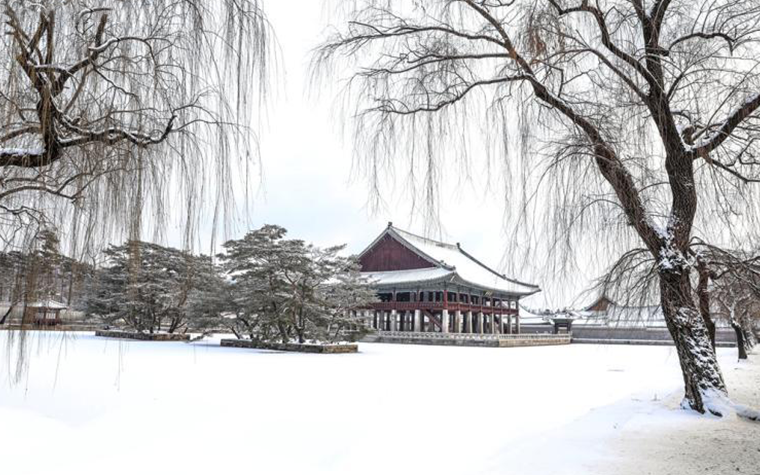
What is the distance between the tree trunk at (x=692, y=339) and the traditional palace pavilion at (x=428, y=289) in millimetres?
19471

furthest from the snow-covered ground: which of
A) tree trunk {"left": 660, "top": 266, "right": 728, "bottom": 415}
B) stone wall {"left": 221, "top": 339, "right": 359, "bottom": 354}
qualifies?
stone wall {"left": 221, "top": 339, "right": 359, "bottom": 354}

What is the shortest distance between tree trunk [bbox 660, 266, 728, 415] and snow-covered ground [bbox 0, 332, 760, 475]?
1.18 feet

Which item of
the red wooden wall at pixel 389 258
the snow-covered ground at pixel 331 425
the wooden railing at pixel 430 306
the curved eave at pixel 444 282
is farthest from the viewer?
the red wooden wall at pixel 389 258

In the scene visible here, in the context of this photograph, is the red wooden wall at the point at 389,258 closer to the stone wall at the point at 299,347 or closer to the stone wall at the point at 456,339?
the stone wall at the point at 456,339

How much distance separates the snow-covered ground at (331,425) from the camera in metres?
4.07

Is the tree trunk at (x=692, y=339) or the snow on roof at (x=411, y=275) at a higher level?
the snow on roof at (x=411, y=275)

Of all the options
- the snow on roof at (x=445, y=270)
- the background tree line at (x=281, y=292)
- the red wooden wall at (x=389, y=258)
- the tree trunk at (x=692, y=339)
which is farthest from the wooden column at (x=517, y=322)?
the tree trunk at (x=692, y=339)

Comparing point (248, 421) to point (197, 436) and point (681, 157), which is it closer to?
point (197, 436)

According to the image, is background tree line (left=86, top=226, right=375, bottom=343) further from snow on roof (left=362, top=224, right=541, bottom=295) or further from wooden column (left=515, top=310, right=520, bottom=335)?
wooden column (left=515, top=310, right=520, bottom=335)

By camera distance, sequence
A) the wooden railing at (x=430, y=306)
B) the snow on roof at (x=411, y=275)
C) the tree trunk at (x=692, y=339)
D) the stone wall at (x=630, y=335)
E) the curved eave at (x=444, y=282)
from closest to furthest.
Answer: the tree trunk at (x=692, y=339) → the curved eave at (x=444, y=282) → the snow on roof at (x=411, y=275) → the stone wall at (x=630, y=335) → the wooden railing at (x=430, y=306)

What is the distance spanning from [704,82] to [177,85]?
14.0ft

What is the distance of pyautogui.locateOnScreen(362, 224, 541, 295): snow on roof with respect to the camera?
88.6 feet

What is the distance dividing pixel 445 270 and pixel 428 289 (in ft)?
4.79

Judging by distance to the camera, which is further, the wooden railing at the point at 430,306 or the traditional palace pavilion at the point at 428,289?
the traditional palace pavilion at the point at 428,289
